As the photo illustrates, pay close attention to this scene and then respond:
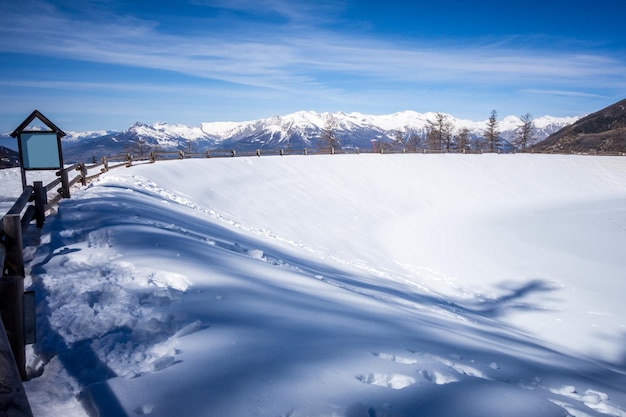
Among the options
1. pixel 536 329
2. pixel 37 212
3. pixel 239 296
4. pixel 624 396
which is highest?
Result: pixel 37 212

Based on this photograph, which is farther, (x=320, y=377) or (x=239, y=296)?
(x=239, y=296)

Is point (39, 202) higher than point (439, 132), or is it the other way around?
point (439, 132)

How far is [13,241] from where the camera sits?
187 inches

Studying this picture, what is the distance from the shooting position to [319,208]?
25656 mm

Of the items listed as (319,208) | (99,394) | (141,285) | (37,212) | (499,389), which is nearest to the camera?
(99,394)

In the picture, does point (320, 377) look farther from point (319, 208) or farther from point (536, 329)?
point (319, 208)

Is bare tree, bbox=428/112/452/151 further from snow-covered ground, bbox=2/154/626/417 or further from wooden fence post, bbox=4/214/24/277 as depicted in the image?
wooden fence post, bbox=4/214/24/277

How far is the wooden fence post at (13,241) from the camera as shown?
4.65 meters

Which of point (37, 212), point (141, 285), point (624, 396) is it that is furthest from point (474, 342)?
point (37, 212)

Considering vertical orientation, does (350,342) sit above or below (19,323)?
below

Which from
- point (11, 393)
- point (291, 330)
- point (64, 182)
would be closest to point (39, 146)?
point (64, 182)

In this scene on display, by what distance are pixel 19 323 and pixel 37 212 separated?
6654mm

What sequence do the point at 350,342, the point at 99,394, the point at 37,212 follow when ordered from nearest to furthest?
the point at 99,394 → the point at 350,342 → the point at 37,212

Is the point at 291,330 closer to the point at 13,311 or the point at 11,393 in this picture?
the point at 13,311
